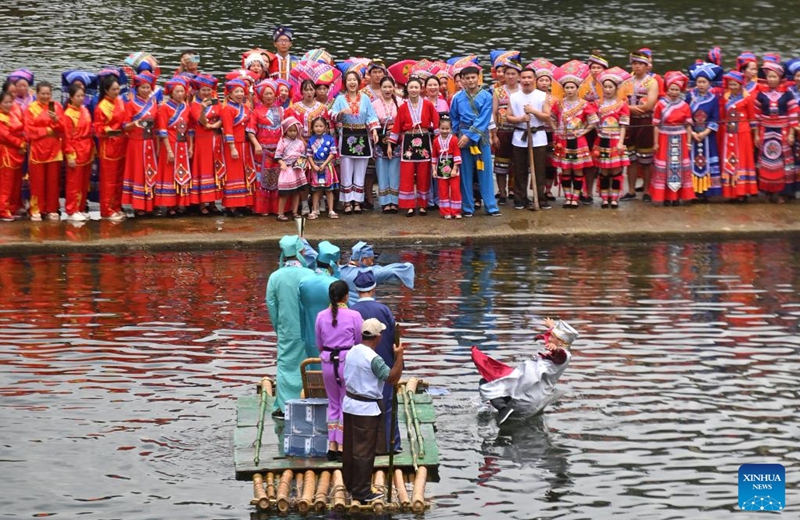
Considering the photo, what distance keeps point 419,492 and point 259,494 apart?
3.56 feet

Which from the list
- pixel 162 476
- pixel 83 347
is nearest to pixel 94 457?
pixel 162 476

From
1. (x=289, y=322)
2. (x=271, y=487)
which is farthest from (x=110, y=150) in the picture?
(x=271, y=487)

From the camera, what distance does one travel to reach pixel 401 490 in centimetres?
1029

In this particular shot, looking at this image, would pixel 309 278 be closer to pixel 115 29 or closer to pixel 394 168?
pixel 394 168

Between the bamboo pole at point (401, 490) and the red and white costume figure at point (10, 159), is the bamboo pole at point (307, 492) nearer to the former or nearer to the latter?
the bamboo pole at point (401, 490)

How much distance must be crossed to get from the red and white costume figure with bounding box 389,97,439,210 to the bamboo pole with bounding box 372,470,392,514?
8349 mm

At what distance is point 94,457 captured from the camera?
11.2 m

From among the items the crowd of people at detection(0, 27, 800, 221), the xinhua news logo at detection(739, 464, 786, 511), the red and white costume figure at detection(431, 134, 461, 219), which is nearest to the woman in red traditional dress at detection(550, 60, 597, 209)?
the crowd of people at detection(0, 27, 800, 221)

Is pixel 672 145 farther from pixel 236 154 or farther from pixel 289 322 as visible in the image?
pixel 289 322

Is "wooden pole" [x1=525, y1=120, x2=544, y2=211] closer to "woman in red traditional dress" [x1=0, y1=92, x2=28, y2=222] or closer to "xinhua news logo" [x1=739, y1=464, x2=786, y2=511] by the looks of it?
"woman in red traditional dress" [x1=0, y1=92, x2=28, y2=222]

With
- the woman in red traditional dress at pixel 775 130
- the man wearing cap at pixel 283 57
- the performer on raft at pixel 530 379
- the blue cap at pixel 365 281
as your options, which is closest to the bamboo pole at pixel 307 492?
the blue cap at pixel 365 281

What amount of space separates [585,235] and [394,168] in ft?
8.39

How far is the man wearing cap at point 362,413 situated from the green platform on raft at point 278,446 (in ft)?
1.38

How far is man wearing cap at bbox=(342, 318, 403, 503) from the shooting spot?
10.3 meters
